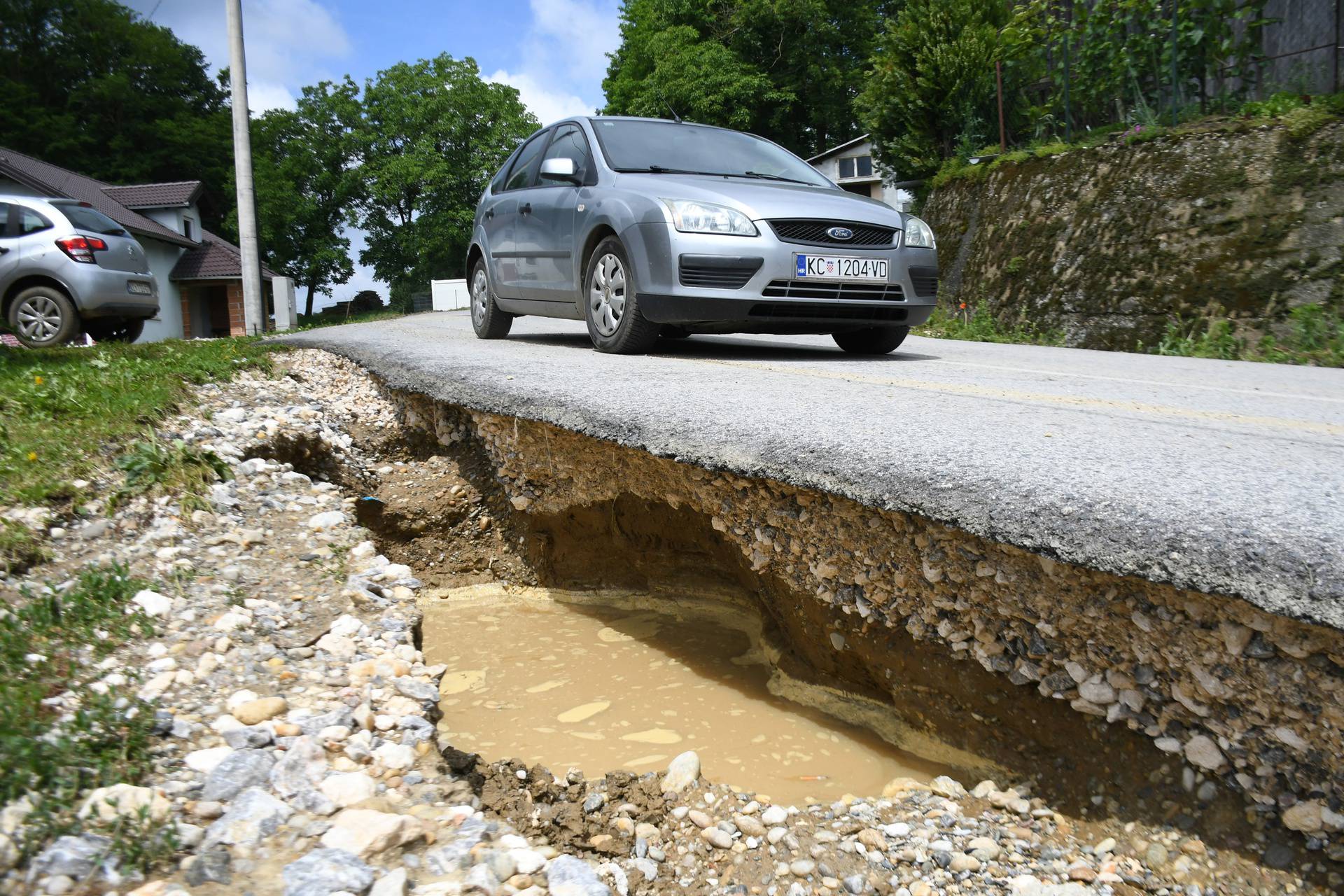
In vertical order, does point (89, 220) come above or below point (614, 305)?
above

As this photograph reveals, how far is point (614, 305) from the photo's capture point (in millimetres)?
6422

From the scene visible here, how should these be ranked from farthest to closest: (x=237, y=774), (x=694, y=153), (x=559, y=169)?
(x=694, y=153)
(x=559, y=169)
(x=237, y=774)

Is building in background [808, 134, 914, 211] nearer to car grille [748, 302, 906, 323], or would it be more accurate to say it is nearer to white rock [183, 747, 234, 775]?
car grille [748, 302, 906, 323]

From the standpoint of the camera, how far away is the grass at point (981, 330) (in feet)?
34.8

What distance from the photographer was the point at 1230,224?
898 centimetres

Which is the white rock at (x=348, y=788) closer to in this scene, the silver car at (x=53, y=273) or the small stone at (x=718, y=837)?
the small stone at (x=718, y=837)

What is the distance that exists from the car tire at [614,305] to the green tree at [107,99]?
3743cm

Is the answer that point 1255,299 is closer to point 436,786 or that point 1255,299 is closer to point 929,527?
point 929,527

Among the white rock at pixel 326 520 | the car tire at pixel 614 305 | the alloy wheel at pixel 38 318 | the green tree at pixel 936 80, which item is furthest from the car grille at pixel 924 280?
the alloy wheel at pixel 38 318

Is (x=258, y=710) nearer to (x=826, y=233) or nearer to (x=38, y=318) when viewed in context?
(x=826, y=233)

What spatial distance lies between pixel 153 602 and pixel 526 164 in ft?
20.1

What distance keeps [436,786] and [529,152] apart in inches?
273

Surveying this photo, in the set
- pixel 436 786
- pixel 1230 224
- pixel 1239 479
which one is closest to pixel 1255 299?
pixel 1230 224

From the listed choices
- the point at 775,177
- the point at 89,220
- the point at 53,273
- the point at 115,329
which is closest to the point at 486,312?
the point at 775,177
